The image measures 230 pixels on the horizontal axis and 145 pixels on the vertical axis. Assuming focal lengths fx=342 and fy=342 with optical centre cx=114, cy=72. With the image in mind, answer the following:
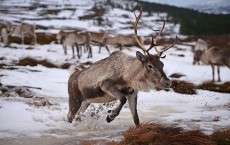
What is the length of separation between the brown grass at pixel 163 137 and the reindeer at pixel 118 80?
1.20 metres

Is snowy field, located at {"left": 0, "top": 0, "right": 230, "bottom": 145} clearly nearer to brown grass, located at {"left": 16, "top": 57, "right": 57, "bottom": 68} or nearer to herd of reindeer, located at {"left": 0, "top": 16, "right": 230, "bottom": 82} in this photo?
herd of reindeer, located at {"left": 0, "top": 16, "right": 230, "bottom": 82}

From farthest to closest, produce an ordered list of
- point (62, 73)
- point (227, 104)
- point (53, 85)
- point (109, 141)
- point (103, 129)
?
1. point (62, 73)
2. point (53, 85)
3. point (227, 104)
4. point (103, 129)
5. point (109, 141)

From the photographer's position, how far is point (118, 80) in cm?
632

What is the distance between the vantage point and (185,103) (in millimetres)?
10336

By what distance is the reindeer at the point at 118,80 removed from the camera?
597 centimetres

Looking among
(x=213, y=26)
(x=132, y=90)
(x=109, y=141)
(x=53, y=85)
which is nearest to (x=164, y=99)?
(x=53, y=85)

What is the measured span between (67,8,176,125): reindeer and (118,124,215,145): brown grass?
1.20 meters

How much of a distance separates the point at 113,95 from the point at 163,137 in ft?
6.17

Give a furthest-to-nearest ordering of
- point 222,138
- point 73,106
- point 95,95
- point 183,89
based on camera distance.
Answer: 1. point 183,89
2. point 73,106
3. point 95,95
4. point 222,138

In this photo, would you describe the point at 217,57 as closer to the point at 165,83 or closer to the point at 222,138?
the point at 165,83

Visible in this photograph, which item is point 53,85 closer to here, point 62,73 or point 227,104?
point 62,73

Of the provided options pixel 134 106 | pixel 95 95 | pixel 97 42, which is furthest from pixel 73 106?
pixel 97 42

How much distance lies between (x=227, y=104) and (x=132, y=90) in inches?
191

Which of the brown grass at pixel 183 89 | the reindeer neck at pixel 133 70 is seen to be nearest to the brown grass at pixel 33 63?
the brown grass at pixel 183 89
